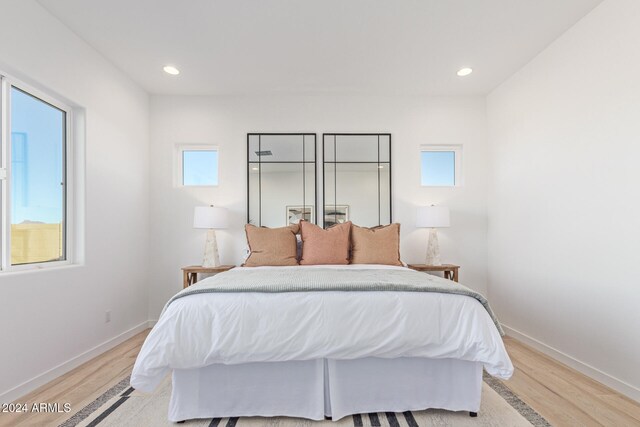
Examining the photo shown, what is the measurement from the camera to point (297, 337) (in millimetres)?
1748

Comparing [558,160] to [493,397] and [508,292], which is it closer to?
[508,292]

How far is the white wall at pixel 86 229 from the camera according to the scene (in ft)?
7.04

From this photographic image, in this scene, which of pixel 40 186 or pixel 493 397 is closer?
pixel 493 397

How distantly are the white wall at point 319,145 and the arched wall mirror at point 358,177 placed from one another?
11 cm

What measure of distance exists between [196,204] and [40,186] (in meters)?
1.50

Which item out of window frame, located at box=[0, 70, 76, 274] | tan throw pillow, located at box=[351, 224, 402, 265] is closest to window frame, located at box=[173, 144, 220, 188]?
window frame, located at box=[0, 70, 76, 274]

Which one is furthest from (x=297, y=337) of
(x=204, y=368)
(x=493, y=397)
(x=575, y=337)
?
(x=575, y=337)

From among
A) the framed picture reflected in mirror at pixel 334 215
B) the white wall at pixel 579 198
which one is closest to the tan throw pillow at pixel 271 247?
the framed picture reflected in mirror at pixel 334 215

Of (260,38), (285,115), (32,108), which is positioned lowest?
(32,108)

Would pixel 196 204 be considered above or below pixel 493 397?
above

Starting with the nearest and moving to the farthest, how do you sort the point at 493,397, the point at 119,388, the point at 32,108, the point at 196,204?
1. the point at 493,397
2. the point at 119,388
3. the point at 32,108
4. the point at 196,204

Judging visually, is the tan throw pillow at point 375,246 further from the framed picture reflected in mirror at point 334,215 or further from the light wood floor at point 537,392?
the light wood floor at point 537,392

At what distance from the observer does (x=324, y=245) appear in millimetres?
3256

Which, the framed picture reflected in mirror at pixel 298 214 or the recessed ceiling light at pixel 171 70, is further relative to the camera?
the framed picture reflected in mirror at pixel 298 214
